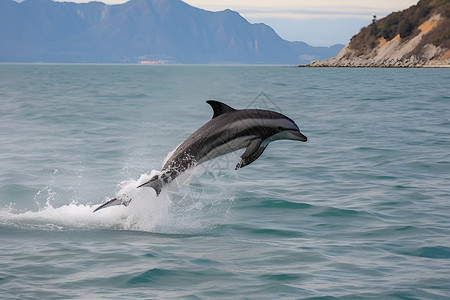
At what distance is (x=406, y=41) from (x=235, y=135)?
153330 millimetres

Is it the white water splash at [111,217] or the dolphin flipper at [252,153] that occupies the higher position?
the dolphin flipper at [252,153]

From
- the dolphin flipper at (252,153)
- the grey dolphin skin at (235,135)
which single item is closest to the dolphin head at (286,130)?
the grey dolphin skin at (235,135)

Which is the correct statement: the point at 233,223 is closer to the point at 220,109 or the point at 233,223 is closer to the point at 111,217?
the point at 111,217

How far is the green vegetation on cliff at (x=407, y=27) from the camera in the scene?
147 meters

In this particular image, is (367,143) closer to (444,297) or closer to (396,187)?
(396,187)

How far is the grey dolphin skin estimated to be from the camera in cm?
869

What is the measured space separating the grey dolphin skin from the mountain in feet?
456

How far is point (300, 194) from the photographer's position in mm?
13922

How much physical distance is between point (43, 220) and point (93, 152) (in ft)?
27.6

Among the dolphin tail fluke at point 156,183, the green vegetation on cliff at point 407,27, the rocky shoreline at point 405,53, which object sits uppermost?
the green vegetation on cliff at point 407,27

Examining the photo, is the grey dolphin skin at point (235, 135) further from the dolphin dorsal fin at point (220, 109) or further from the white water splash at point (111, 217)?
the white water splash at point (111, 217)

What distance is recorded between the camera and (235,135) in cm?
879

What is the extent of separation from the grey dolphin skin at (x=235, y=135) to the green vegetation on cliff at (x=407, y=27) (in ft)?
465

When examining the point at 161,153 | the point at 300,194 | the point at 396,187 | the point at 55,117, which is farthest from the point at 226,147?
the point at 55,117
